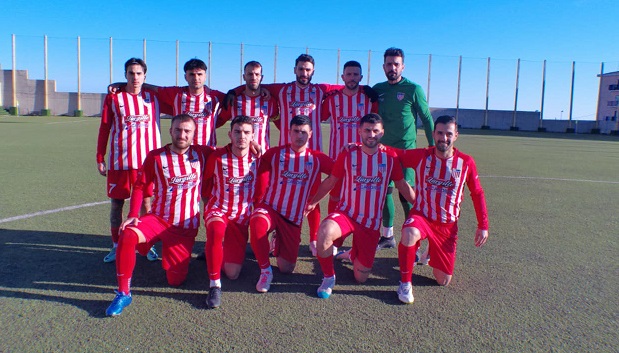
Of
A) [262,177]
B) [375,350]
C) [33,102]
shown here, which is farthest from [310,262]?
[33,102]

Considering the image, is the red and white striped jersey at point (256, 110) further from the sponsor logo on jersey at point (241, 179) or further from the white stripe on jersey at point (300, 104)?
the sponsor logo on jersey at point (241, 179)

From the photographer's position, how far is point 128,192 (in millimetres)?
4305

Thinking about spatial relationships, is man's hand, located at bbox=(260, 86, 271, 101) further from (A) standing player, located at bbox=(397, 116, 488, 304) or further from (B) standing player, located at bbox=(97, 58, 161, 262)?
(A) standing player, located at bbox=(397, 116, 488, 304)

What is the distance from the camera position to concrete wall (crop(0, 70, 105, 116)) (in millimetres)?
40531

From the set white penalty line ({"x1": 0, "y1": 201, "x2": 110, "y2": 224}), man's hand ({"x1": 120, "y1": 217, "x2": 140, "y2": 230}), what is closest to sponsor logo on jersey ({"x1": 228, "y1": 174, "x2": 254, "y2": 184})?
man's hand ({"x1": 120, "y1": 217, "x2": 140, "y2": 230})

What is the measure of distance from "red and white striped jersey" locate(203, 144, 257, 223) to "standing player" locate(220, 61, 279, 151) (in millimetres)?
724

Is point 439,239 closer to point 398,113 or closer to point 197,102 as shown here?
point 398,113

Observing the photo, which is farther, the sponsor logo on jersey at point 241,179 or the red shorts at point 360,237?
the sponsor logo on jersey at point 241,179

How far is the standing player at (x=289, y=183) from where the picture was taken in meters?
3.96

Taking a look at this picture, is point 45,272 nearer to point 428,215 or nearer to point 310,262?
point 310,262

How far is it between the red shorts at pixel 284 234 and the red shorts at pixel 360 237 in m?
0.38

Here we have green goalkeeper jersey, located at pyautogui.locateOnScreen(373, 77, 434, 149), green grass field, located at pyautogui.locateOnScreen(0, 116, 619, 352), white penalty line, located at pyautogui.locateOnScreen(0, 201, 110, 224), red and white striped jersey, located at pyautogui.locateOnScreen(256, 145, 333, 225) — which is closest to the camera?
green grass field, located at pyautogui.locateOnScreen(0, 116, 619, 352)

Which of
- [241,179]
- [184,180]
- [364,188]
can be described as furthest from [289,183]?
[184,180]

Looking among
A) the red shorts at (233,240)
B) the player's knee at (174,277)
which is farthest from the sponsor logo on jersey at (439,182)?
the player's knee at (174,277)
